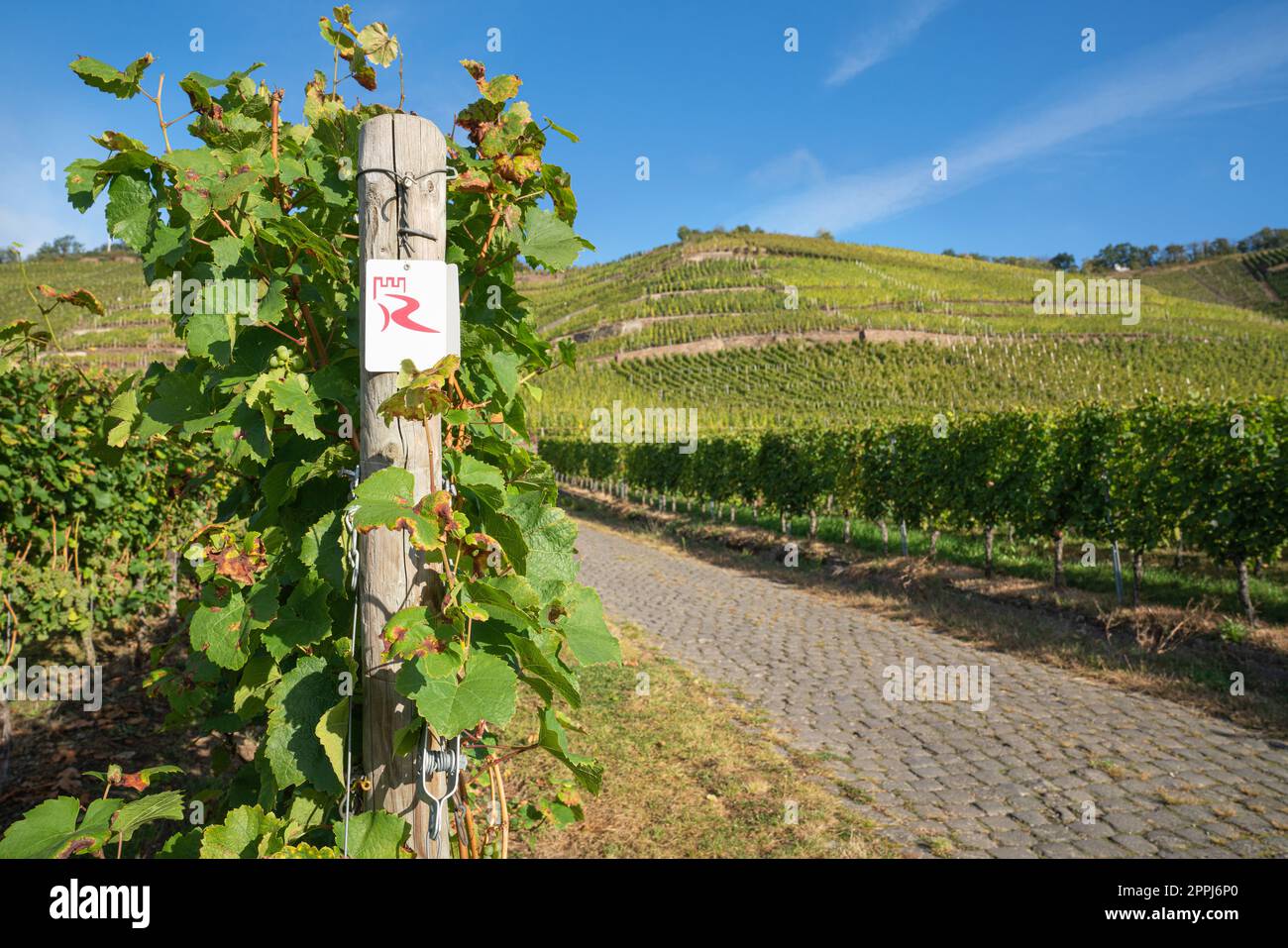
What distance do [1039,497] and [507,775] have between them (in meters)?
10.4

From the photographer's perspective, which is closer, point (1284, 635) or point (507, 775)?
point (507, 775)

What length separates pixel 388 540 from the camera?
5.69ft

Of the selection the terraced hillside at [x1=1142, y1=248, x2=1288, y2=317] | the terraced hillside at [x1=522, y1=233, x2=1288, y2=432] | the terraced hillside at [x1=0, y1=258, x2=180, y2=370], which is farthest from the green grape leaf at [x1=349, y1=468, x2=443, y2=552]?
the terraced hillside at [x1=1142, y1=248, x2=1288, y2=317]

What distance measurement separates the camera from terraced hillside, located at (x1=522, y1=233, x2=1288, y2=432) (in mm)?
49125

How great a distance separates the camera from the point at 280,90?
204 centimetres

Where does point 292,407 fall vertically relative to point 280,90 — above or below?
below

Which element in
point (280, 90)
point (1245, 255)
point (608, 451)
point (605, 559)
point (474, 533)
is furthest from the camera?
point (1245, 255)

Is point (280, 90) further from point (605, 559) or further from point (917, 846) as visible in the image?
point (605, 559)

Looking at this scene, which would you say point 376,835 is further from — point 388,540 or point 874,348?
point 874,348

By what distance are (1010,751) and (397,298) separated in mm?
5490

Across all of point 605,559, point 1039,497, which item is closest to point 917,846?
point 1039,497

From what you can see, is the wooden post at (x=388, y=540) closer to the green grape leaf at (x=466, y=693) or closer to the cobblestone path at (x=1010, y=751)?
the green grape leaf at (x=466, y=693)

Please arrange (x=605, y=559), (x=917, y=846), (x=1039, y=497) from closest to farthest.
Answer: (x=917, y=846) → (x=1039, y=497) → (x=605, y=559)
